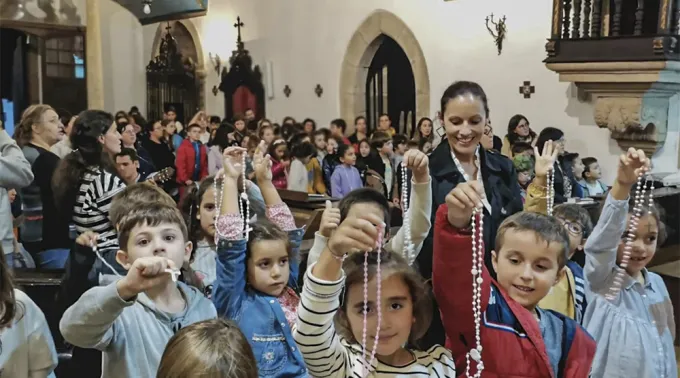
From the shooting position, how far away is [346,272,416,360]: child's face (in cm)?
151

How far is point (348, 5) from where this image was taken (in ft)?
30.3

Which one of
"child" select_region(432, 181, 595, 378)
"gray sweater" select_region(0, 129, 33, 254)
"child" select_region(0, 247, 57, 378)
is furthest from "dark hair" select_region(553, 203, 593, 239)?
"gray sweater" select_region(0, 129, 33, 254)

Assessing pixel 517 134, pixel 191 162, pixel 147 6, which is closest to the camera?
pixel 147 6

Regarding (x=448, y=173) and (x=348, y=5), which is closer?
(x=448, y=173)

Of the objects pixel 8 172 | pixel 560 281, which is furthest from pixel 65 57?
pixel 560 281

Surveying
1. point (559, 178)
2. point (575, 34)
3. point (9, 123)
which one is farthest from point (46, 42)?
point (559, 178)

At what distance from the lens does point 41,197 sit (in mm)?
3262

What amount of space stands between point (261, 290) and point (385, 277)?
54cm

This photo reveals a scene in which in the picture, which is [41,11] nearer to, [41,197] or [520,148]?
[520,148]

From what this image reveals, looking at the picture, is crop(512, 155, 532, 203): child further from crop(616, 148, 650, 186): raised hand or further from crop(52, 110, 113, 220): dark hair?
crop(616, 148, 650, 186): raised hand

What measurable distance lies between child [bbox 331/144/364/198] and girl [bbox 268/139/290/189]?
566 mm

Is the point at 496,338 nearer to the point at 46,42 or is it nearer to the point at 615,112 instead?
the point at 615,112

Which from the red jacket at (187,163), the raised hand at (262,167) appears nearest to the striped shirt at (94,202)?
the raised hand at (262,167)

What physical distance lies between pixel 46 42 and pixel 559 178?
29.5ft
